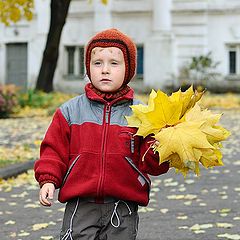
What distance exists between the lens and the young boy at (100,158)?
4.16 m

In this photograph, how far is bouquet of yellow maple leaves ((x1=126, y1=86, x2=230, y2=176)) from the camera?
13.1 feet

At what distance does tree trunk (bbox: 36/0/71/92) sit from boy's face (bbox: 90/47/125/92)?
19789mm

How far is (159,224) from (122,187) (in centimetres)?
310

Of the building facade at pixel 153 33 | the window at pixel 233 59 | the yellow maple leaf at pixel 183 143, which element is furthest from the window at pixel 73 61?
the yellow maple leaf at pixel 183 143

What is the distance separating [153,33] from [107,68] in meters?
26.2

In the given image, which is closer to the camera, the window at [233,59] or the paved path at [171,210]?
the paved path at [171,210]

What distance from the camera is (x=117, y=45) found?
4309mm

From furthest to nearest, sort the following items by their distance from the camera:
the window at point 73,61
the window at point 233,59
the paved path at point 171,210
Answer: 1. the window at point 73,61
2. the window at point 233,59
3. the paved path at point 171,210

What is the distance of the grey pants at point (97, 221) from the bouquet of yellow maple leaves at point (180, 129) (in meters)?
0.38

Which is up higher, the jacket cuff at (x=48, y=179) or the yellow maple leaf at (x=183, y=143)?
the yellow maple leaf at (x=183, y=143)

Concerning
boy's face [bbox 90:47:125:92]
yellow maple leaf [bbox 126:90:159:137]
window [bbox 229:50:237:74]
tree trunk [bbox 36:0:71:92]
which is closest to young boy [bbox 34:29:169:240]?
boy's face [bbox 90:47:125:92]

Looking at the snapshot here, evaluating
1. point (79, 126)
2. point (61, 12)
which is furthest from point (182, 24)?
point (79, 126)

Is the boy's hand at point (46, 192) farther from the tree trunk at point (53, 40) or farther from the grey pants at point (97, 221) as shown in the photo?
the tree trunk at point (53, 40)

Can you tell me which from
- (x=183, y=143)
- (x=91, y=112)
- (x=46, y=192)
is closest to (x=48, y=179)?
(x=46, y=192)
